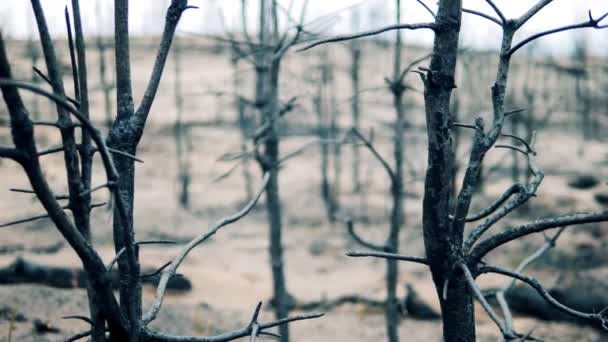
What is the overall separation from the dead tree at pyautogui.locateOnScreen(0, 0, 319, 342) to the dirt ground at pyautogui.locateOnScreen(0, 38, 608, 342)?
231 centimetres

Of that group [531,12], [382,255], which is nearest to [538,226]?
[382,255]

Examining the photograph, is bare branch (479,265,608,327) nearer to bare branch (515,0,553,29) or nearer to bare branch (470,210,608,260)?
bare branch (470,210,608,260)

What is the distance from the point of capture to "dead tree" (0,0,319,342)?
1776mm

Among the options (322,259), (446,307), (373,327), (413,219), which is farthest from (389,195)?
(446,307)

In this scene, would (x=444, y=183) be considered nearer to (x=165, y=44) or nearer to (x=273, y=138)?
(x=165, y=44)

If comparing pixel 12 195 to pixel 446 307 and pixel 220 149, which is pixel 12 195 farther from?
pixel 446 307

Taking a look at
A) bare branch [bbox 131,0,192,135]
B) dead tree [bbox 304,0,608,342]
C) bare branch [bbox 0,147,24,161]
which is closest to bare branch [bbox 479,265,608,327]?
dead tree [bbox 304,0,608,342]

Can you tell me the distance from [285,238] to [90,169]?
16424 millimetres

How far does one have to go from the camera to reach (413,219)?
19984 mm

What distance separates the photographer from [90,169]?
2.35 m

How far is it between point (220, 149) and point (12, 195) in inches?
404

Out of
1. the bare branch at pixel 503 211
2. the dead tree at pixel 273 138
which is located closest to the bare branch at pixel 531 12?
the bare branch at pixel 503 211

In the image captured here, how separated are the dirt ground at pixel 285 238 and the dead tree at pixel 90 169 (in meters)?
2.31

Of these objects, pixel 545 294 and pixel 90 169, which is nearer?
pixel 90 169
